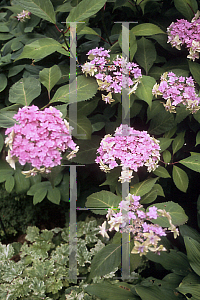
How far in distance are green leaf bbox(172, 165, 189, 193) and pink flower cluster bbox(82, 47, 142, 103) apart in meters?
0.36

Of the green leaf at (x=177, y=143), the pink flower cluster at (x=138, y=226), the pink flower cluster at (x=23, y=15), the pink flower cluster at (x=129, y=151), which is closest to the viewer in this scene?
the pink flower cluster at (x=138, y=226)

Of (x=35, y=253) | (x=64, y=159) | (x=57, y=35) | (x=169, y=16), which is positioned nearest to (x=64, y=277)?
(x=35, y=253)

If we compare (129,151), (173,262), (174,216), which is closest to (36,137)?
(129,151)

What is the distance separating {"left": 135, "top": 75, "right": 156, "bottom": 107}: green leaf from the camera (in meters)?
0.76

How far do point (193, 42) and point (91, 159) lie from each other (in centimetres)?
53

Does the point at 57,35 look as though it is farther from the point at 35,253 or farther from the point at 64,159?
the point at 35,253

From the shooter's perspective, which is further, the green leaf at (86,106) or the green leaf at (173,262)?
the green leaf at (173,262)

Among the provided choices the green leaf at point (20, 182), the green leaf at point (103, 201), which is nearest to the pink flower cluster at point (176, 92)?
the green leaf at point (103, 201)

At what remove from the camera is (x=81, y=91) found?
2.45 feet

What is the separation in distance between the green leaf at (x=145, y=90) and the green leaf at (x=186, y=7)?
0.30 metres

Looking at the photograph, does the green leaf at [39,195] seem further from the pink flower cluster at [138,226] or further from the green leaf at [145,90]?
the green leaf at [145,90]

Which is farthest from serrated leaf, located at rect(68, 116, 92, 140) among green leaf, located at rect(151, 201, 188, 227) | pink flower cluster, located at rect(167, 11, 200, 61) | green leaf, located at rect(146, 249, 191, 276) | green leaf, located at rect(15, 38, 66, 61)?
green leaf, located at rect(146, 249, 191, 276)

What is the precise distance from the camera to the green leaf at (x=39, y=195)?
1077 mm

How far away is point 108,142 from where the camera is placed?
748 mm
